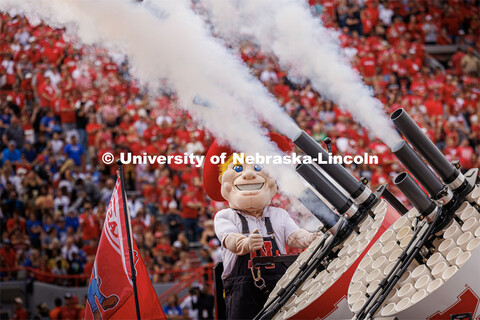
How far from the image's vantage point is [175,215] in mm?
14805

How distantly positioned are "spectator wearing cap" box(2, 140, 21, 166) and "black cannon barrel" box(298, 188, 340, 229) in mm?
10931

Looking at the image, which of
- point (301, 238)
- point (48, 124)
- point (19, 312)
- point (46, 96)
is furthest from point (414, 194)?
point (46, 96)

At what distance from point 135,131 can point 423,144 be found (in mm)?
12471

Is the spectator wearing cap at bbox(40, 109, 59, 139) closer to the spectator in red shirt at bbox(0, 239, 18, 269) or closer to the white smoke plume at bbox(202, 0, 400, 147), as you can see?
the spectator in red shirt at bbox(0, 239, 18, 269)

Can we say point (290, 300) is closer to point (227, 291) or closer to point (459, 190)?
point (227, 291)

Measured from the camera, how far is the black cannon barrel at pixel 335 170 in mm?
5340

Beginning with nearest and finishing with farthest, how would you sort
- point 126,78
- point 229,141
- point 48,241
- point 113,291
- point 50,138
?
point 113,291 < point 229,141 < point 48,241 < point 50,138 < point 126,78

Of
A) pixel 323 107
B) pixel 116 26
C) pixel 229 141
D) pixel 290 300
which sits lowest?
pixel 323 107

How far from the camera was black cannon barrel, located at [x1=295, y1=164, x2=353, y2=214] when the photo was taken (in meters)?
5.31

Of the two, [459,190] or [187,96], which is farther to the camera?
[187,96]

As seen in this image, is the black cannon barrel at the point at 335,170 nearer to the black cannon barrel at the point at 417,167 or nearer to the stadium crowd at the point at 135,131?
the black cannon barrel at the point at 417,167

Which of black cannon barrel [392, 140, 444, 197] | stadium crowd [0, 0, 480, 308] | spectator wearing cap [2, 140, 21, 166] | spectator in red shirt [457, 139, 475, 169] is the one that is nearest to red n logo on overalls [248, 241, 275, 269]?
black cannon barrel [392, 140, 444, 197]

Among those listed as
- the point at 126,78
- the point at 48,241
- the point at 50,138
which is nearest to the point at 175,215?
the point at 48,241

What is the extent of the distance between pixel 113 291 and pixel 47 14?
2.70 meters
